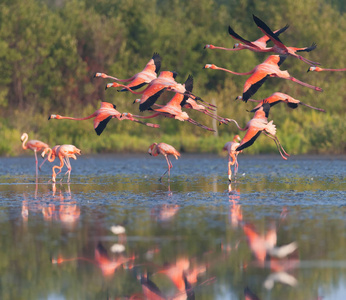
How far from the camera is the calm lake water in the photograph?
695 centimetres

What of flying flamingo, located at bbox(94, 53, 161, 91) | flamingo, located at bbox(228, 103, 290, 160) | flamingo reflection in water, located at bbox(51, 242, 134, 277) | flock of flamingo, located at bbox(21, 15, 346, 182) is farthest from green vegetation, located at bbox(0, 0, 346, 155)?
flamingo reflection in water, located at bbox(51, 242, 134, 277)

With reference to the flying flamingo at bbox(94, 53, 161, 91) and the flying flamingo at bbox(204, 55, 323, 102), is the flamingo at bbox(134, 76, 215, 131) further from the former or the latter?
the flying flamingo at bbox(204, 55, 323, 102)

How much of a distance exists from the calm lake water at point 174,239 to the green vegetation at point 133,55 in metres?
19.7

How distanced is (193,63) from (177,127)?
317 inches

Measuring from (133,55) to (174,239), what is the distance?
35.0 m

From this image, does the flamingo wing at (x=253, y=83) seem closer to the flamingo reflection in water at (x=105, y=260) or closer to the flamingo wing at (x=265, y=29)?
the flamingo wing at (x=265, y=29)

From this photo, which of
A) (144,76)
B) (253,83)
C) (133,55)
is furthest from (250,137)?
(133,55)

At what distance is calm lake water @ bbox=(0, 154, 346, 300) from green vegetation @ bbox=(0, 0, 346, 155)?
19674 mm

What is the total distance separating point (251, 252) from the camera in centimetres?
849

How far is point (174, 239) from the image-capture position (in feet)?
30.9

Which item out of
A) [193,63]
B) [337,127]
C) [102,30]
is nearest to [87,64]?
[102,30]

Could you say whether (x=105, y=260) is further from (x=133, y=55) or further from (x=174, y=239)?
(x=133, y=55)

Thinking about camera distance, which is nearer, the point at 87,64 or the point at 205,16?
the point at 87,64

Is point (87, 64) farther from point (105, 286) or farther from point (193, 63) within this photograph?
point (105, 286)
